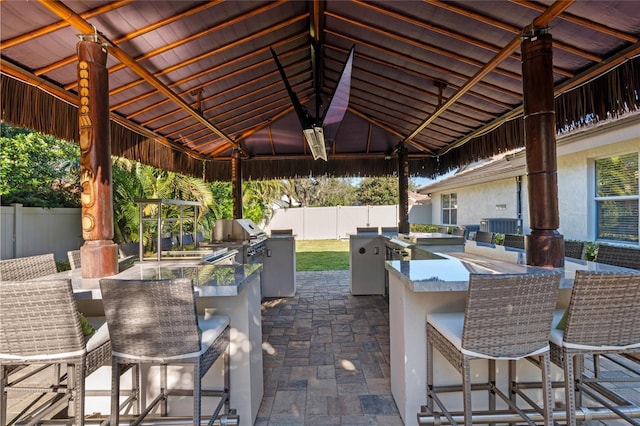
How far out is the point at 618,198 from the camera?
5.33 meters

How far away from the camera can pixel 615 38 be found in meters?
2.40

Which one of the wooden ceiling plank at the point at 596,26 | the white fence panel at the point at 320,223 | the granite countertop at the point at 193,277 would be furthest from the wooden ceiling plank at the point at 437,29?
the white fence panel at the point at 320,223

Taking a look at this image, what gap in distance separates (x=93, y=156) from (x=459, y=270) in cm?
270

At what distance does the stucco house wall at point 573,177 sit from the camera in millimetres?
5035

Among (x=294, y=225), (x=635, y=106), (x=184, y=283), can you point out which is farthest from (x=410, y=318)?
(x=294, y=225)

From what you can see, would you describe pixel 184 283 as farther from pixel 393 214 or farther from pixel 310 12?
pixel 393 214

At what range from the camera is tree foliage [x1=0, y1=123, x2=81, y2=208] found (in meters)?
7.02

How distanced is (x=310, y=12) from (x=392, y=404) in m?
3.56

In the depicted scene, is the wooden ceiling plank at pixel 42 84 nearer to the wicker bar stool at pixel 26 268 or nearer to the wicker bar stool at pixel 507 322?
the wicker bar stool at pixel 26 268

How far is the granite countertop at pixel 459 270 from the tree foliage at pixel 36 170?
299 inches

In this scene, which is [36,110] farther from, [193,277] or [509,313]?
[509,313]

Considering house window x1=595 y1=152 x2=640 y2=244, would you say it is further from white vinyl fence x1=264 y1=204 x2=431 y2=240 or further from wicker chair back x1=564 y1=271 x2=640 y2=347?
white vinyl fence x1=264 y1=204 x2=431 y2=240

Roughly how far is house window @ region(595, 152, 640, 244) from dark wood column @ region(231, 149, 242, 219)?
647 cm

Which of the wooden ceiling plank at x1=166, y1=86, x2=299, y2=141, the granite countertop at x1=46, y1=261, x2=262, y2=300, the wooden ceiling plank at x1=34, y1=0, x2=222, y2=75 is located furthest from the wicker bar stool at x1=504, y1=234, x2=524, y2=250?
the wooden ceiling plank at x1=34, y1=0, x2=222, y2=75
